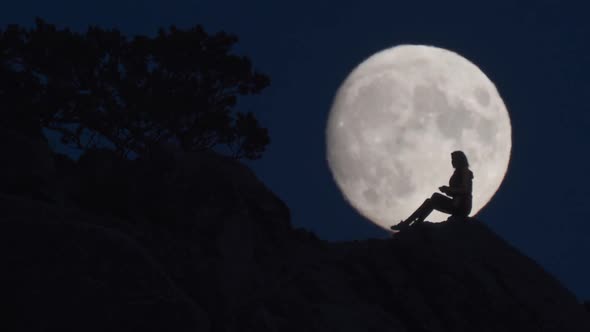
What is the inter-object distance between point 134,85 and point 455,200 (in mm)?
13606

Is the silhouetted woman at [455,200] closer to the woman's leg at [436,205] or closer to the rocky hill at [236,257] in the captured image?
the woman's leg at [436,205]

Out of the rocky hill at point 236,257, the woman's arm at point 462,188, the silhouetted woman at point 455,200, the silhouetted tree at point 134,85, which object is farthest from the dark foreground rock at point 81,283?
the silhouetted tree at point 134,85

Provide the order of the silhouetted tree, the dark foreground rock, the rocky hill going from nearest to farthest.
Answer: the dark foreground rock, the rocky hill, the silhouetted tree

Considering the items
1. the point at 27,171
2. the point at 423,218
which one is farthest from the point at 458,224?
the point at 27,171

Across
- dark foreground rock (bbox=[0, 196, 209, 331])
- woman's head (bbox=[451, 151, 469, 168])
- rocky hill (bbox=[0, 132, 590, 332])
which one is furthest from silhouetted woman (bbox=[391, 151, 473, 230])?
dark foreground rock (bbox=[0, 196, 209, 331])

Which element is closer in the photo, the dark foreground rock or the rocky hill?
the dark foreground rock

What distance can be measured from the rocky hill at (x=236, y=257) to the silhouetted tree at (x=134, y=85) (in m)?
8.89

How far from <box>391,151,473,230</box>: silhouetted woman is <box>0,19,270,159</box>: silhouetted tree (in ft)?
35.7

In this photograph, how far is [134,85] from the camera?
23250 mm

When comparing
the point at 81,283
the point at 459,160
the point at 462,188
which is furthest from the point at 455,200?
the point at 81,283

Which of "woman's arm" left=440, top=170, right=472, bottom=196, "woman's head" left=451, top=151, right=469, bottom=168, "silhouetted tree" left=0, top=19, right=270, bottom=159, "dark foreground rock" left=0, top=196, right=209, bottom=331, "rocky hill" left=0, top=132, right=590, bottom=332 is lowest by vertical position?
"dark foreground rock" left=0, top=196, right=209, bottom=331

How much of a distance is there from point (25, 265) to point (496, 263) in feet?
27.5

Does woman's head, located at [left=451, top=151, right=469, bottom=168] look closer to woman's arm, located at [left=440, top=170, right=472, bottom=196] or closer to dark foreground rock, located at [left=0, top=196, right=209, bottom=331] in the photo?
woman's arm, located at [left=440, top=170, right=472, bottom=196]

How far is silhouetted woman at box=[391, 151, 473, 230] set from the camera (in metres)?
13.4
